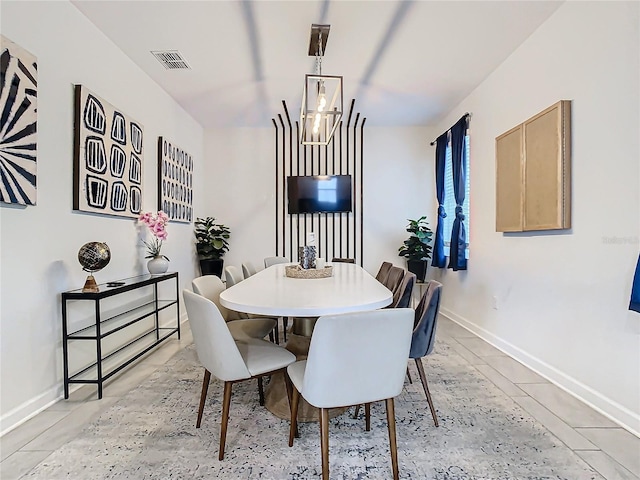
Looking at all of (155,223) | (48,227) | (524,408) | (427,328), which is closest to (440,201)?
(524,408)

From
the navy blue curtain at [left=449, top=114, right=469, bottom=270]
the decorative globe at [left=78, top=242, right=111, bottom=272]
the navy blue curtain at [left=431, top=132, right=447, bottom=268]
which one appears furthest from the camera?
the navy blue curtain at [left=431, top=132, right=447, bottom=268]

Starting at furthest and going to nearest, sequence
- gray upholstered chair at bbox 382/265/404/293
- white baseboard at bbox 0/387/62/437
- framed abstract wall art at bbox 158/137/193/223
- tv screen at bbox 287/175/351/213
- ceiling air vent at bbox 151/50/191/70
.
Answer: tv screen at bbox 287/175/351/213 → framed abstract wall art at bbox 158/137/193/223 → ceiling air vent at bbox 151/50/191/70 → gray upholstered chair at bbox 382/265/404/293 → white baseboard at bbox 0/387/62/437

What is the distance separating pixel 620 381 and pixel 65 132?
157 inches

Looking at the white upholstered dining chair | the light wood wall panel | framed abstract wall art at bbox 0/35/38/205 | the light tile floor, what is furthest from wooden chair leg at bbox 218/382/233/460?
the light wood wall panel

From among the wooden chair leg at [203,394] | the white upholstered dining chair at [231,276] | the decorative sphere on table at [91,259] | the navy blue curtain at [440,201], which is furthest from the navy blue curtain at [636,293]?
the decorative sphere on table at [91,259]

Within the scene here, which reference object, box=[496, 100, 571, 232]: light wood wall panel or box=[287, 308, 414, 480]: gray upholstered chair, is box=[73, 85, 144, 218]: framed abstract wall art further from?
box=[496, 100, 571, 232]: light wood wall panel

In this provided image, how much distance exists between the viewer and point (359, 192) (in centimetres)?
578

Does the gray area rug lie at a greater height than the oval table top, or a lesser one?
lesser

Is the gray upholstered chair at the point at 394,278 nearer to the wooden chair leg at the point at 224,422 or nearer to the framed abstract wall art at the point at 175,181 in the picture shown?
the wooden chair leg at the point at 224,422

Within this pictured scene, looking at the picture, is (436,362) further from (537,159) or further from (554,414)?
(537,159)

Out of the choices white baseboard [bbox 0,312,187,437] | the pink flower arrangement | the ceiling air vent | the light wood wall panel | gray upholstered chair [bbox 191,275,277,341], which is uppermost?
the ceiling air vent

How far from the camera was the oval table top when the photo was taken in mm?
1635

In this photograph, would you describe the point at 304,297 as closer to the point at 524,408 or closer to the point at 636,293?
the point at 524,408

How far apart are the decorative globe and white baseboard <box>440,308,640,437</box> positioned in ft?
11.4
